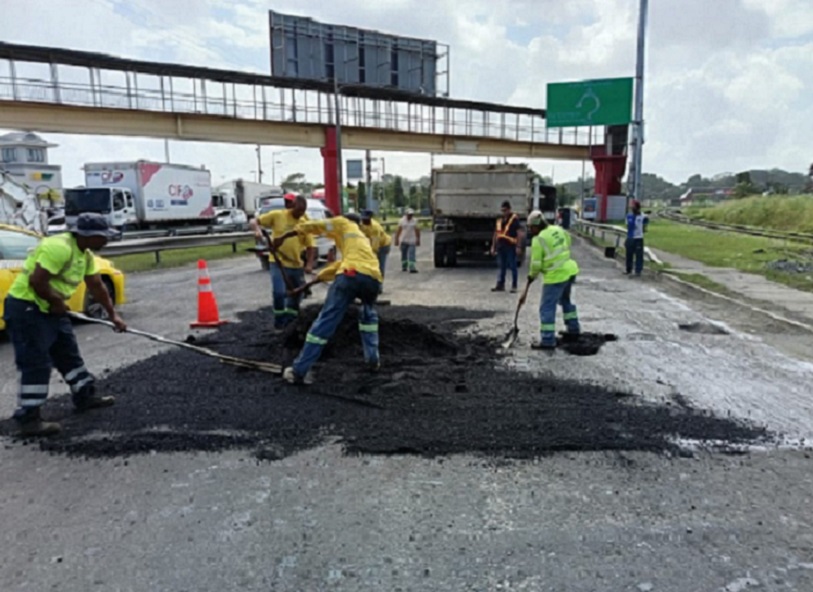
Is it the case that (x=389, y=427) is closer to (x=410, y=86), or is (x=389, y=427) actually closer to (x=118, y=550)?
(x=118, y=550)

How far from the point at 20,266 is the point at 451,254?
445 inches

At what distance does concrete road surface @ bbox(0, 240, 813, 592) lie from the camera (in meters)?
2.96

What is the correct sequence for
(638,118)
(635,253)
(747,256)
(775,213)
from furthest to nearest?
(775,213) < (638,118) < (747,256) < (635,253)

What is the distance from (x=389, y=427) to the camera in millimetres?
4762

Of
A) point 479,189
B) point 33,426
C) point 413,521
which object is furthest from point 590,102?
point 413,521

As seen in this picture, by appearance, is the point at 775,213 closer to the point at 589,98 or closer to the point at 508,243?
the point at 589,98

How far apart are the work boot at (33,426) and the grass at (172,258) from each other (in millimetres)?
14016

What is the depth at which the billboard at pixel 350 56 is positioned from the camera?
114 feet

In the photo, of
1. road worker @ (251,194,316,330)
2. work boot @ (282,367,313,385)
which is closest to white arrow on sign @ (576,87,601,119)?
road worker @ (251,194,316,330)

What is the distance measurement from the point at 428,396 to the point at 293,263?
3.50 metres

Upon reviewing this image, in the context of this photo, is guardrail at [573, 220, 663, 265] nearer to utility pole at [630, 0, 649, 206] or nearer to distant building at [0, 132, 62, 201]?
utility pole at [630, 0, 649, 206]

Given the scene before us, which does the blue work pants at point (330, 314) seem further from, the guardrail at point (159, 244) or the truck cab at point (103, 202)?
the truck cab at point (103, 202)

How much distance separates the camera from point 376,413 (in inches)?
199

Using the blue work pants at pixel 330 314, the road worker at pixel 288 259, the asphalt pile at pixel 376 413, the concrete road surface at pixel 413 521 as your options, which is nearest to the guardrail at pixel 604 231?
the road worker at pixel 288 259
